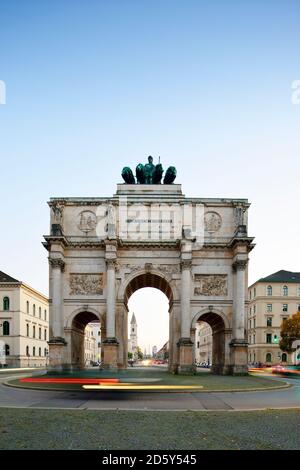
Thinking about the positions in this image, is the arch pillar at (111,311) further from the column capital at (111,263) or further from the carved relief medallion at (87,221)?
the carved relief medallion at (87,221)

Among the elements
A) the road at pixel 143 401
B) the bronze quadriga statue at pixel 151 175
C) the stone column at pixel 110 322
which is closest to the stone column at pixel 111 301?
the stone column at pixel 110 322

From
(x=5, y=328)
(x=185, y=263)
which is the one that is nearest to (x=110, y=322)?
(x=185, y=263)

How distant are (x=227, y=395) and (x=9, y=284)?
173 feet

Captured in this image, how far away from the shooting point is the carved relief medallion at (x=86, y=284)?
134 feet

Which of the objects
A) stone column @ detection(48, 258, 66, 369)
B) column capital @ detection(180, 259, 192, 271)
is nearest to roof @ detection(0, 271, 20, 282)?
stone column @ detection(48, 258, 66, 369)

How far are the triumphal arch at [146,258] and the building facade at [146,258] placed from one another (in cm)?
9

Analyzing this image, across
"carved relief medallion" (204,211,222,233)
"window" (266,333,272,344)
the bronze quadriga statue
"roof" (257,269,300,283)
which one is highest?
the bronze quadriga statue

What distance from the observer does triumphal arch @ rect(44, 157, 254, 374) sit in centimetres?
3959

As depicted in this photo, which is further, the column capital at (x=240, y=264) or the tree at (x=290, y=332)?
the tree at (x=290, y=332)

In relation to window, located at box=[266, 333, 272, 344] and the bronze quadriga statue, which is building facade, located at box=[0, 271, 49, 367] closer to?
the bronze quadriga statue

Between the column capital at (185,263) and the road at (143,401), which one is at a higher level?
the column capital at (185,263)

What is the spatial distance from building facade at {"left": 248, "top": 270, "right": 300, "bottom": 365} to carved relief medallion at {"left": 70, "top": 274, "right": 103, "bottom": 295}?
47687mm

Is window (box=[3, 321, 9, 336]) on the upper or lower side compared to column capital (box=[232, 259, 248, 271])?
lower

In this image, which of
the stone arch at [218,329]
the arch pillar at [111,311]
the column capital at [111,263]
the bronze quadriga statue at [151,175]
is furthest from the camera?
the bronze quadriga statue at [151,175]
